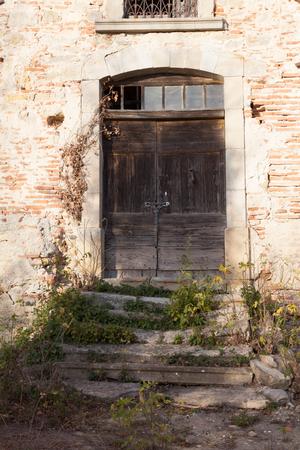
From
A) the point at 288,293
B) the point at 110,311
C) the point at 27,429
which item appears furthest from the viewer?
the point at 288,293

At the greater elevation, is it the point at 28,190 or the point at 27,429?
the point at 28,190

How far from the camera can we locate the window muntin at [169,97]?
836cm

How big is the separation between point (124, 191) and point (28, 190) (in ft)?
4.55

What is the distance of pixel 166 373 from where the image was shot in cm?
533

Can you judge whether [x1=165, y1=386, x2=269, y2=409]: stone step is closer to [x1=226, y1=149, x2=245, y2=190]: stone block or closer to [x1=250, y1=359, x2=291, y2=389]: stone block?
[x1=250, y1=359, x2=291, y2=389]: stone block

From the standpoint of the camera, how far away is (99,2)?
8.30 meters

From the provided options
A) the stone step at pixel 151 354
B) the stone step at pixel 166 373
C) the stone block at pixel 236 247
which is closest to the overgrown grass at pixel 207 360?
the stone step at pixel 151 354

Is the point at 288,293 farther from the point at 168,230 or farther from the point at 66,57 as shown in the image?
the point at 66,57

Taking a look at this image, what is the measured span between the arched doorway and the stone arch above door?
0.86ft

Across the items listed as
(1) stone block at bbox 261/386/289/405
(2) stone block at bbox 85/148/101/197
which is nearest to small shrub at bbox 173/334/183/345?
(1) stone block at bbox 261/386/289/405

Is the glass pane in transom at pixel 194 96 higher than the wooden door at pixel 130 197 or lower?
higher

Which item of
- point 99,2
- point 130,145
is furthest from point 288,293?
point 99,2

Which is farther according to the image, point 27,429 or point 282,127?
point 282,127

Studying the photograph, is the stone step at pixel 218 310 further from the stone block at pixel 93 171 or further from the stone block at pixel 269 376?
the stone block at pixel 93 171
